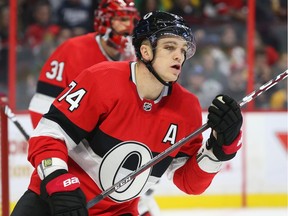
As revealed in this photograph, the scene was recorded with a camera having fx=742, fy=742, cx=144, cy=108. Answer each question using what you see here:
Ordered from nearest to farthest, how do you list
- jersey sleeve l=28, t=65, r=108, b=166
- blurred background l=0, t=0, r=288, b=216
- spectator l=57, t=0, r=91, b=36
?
1. jersey sleeve l=28, t=65, r=108, b=166
2. blurred background l=0, t=0, r=288, b=216
3. spectator l=57, t=0, r=91, b=36

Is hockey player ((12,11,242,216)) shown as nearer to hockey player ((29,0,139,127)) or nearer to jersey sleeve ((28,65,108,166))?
jersey sleeve ((28,65,108,166))

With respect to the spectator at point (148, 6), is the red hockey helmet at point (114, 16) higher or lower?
higher

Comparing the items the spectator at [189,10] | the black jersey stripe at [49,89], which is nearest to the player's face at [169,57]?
the black jersey stripe at [49,89]

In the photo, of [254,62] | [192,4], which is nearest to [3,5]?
[192,4]

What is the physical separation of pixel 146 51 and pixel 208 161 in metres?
0.42

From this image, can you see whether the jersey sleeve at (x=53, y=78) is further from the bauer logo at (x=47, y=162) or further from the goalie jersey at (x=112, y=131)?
the bauer logo at (x=47, y=162)

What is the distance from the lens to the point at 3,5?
5.01 m

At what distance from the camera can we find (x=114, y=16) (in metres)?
3.30

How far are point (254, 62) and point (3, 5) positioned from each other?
1.78 meters

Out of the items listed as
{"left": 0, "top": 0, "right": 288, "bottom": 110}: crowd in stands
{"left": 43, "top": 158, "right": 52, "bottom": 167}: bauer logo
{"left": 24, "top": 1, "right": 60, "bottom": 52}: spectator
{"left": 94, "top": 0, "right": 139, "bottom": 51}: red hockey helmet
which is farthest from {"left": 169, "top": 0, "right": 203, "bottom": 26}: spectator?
{"left": 43, "top": 158, "right": 52, "bottom": 167}: bauer logo

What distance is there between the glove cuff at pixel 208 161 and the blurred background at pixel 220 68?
2.41 metres

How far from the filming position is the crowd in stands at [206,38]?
16.4ft

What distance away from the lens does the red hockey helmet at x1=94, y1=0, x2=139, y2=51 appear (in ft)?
10.7

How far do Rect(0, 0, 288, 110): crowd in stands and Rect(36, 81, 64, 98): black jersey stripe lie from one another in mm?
1523
